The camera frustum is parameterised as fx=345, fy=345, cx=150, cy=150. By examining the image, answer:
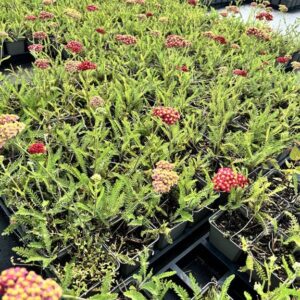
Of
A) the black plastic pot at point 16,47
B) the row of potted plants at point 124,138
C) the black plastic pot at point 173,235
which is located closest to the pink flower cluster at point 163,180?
the row of potted plants at point 124,138

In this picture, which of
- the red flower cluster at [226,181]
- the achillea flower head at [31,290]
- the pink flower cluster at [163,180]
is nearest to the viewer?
the achillea flower head at [31,290]

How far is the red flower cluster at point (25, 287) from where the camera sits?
0.88m

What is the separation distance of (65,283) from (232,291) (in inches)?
34.2

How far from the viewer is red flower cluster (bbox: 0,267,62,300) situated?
0.88m

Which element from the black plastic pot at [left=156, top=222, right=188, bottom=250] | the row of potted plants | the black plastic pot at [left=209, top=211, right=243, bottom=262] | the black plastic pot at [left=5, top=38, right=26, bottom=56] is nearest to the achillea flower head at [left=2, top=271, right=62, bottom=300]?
the row of potted plants

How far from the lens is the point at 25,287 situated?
0.89 m

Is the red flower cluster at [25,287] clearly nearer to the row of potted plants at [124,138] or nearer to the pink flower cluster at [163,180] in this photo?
the row of potted plants at [124,138]

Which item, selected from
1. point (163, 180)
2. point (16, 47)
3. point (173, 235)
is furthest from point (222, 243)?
point (16, 47)

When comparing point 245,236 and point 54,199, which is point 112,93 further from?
point 245,236

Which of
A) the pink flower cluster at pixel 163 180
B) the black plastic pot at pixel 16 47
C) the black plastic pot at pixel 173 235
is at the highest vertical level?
the pink flower cluster at pixel 163 180

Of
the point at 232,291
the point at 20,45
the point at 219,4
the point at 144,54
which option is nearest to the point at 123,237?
the point at 232,291

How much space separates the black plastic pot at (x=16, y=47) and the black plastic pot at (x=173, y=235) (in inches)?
103

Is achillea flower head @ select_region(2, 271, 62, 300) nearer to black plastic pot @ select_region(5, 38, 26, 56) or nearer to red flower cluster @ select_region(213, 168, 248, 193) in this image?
red flower cluster @ select_region(213, 168, 248, 193)

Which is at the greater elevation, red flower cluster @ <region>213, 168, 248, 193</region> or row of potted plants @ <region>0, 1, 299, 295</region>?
red flower cluster @ <region>213, 168, 248, 193</region>
